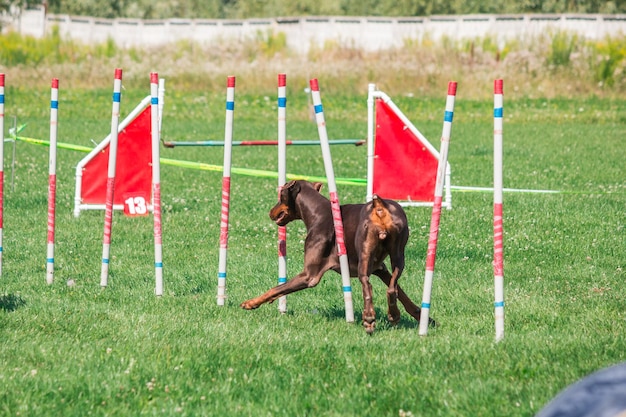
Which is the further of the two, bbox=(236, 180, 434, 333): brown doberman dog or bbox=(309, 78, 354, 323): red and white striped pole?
bbox=(309, 78, 354, 323): red and white striped pole

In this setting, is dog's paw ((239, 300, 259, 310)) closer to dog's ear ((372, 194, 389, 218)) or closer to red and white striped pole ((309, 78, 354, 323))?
red and white striped pole ((309, 78, 354, 323))

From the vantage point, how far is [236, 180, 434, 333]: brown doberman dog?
7.16 meters

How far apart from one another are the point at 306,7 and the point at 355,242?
69236 millimetres

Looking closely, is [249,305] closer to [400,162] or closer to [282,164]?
[282,164]

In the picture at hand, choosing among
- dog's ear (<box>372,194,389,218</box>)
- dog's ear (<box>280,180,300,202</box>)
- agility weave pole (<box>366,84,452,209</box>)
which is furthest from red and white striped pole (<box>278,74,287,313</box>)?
agility weave pole (<box>366,84,452,209</box>)

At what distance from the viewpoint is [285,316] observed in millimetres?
8016

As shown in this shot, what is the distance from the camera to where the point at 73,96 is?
113 ft

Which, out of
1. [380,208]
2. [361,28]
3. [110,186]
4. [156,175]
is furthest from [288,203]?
[361,28]

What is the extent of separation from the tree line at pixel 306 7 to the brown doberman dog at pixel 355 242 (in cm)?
4945

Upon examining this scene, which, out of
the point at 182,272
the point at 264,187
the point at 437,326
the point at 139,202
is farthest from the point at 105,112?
the point at 437,326

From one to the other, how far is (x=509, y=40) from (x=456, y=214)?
87.2ft

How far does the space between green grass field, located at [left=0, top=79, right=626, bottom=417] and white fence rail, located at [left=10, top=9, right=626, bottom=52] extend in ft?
85.7

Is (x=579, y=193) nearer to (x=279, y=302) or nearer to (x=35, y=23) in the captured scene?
(x=279, y=302)

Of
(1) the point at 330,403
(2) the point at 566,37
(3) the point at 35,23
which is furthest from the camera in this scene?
(3) the point at 35,23
